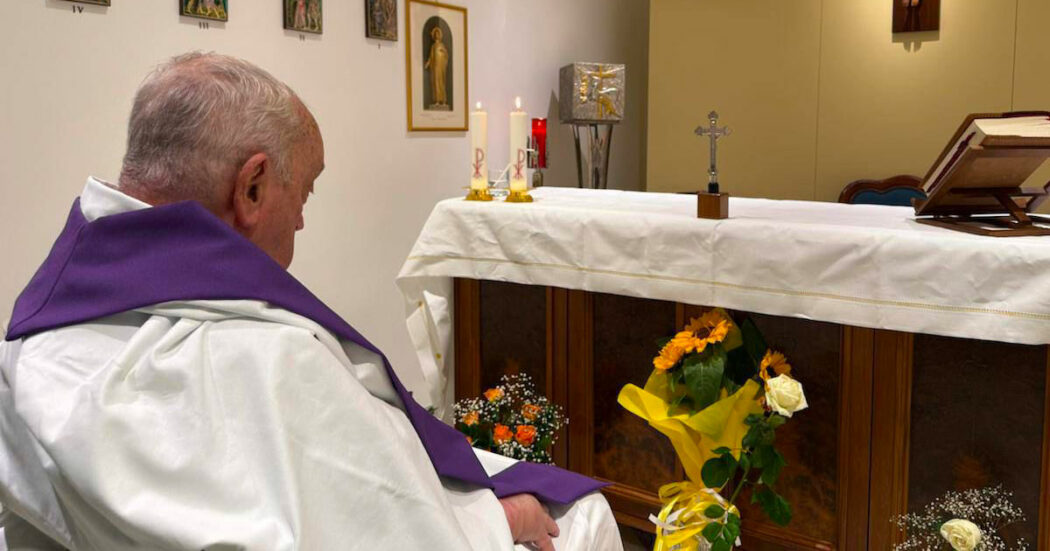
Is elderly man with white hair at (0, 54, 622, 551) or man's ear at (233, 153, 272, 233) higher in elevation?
man's ear at (233, 153, 272, 233)

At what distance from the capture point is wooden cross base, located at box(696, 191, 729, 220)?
256 centimetres

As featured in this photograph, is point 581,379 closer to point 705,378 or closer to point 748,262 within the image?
point 705,378

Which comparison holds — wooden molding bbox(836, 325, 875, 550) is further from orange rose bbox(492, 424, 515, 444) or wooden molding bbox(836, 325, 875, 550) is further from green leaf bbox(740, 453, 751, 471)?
orange rose bbox(492, 424, 515, 444)

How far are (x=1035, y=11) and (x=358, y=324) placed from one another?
3.68m

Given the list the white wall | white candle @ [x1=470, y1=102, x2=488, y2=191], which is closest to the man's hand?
white candle @ [x1=470, y1=102, x2=488, y2=191]

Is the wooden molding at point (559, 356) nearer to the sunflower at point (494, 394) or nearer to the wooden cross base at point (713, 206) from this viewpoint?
the sunflower at point (494, 394)

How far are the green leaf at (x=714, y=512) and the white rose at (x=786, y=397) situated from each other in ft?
1.09

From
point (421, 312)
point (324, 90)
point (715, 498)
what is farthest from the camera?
point (324, 90)

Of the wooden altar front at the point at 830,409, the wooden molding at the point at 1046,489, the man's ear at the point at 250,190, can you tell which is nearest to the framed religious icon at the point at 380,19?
Result: the wooden altar front at the point at 830,409

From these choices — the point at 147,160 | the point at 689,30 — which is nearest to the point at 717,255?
the point at 147,160

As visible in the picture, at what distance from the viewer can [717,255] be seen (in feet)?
8.21

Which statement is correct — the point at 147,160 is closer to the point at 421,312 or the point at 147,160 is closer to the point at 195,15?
the point at 421,312

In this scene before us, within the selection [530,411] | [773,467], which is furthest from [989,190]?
[530,411]

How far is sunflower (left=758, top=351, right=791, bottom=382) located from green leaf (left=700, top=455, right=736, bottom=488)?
23 centimetres
